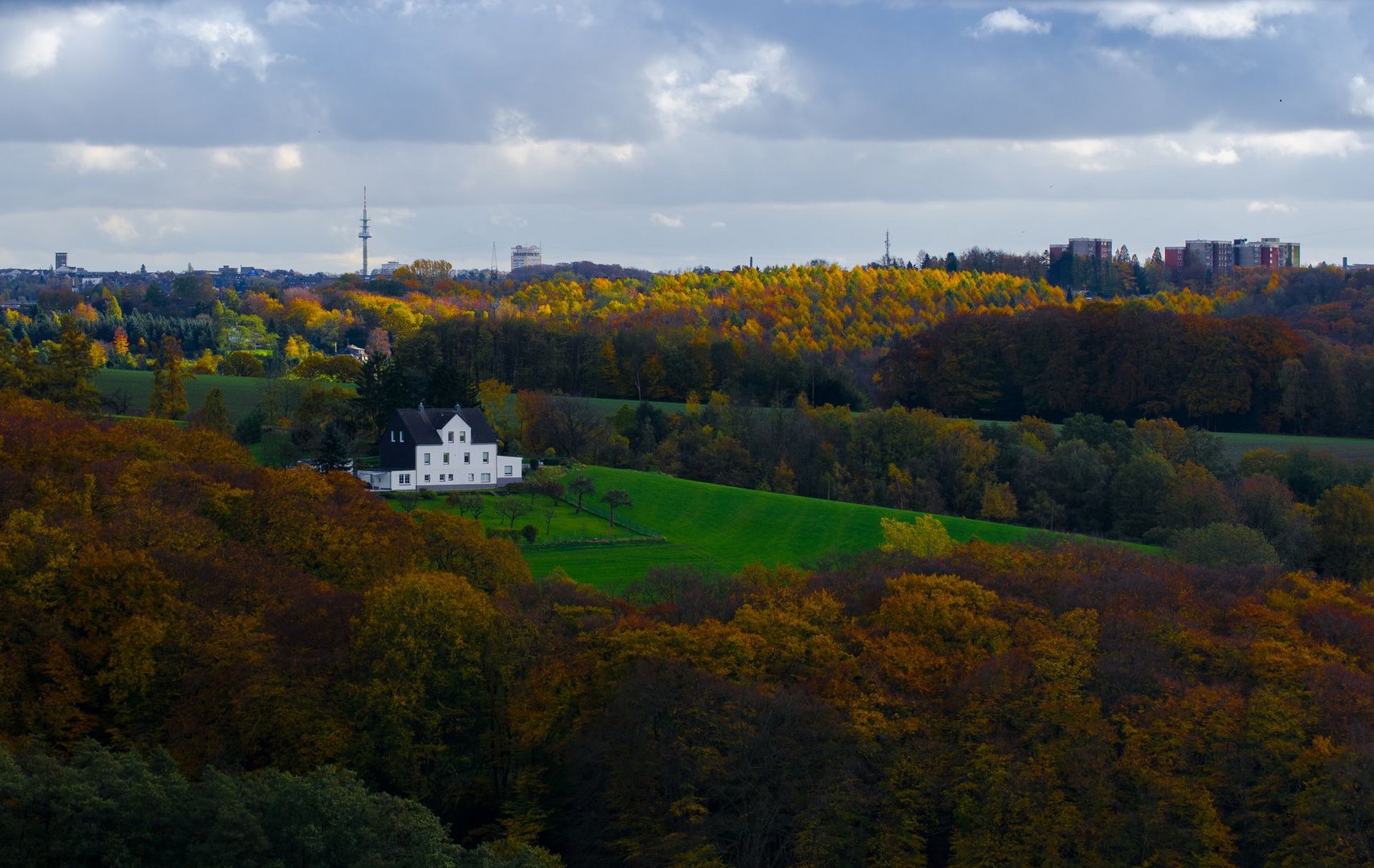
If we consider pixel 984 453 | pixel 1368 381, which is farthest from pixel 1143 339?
pixel 984 453

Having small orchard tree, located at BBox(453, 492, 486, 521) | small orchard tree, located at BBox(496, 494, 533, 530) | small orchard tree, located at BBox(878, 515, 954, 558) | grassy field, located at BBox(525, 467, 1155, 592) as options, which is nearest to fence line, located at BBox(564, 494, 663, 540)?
grassy field, located at BBox(525, 467, 1155, 592)

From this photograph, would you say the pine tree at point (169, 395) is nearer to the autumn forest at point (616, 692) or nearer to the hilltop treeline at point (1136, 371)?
the autumn forest at point (616, 692)

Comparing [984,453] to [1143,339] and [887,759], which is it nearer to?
[1143,339]

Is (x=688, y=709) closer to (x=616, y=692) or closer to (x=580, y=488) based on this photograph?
(x=616, y=692)

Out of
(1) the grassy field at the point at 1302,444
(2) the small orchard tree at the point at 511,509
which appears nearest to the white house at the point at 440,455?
(2) the small orchard tree at the point at 511,509

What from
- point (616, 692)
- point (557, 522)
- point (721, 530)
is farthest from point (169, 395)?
point (616, 692)

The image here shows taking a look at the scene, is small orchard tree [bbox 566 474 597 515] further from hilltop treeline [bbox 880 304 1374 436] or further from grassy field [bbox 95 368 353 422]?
hilltop treeline [bbox 880 304 1374 436]
